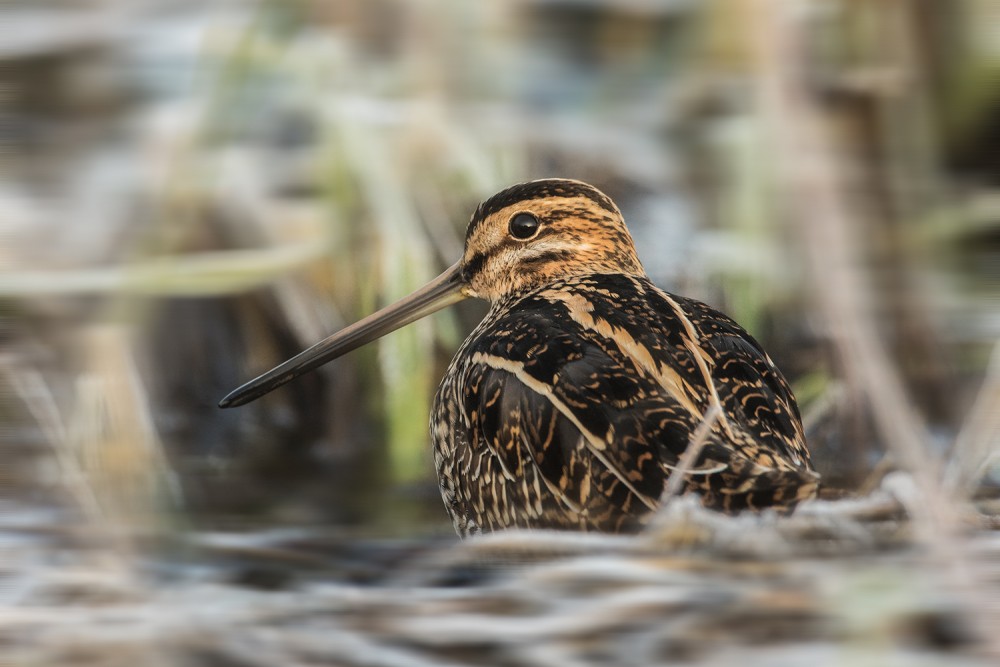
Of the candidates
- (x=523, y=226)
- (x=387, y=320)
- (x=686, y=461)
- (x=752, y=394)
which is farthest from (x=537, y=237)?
(x=686, y=461)

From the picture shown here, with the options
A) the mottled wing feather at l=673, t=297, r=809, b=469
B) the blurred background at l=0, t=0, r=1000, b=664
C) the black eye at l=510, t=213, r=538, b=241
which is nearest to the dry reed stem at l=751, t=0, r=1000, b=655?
the blurred background at l=0, t=0, r=1000, b=664

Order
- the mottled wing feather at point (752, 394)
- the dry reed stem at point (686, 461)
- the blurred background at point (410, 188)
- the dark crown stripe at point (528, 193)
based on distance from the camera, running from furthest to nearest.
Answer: the blurred background at point (410, 188)
the dark crown stripe at point (528, 193)
the mottled wing feather at point (752, 394)
the dry reed stem at point (686, 461)

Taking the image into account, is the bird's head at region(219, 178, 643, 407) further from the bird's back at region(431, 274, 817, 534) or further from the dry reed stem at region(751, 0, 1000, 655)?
the dry reed stem at region(751, 0, 1000, 655)

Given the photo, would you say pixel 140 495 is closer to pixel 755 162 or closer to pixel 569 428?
pixel 569 428

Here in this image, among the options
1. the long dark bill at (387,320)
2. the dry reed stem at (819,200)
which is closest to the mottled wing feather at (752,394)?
the dry reed stem at (819,200)

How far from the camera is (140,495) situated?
65.1 inches

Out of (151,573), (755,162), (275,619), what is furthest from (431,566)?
(755,162)

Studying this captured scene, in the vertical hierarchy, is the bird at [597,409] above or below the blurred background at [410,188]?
below

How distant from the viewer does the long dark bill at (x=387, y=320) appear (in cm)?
171

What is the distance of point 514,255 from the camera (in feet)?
5.52

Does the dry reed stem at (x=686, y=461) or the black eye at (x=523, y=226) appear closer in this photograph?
the dry reed stem at (x=686, y=461)

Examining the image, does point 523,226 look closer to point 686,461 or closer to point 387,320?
point 387,320

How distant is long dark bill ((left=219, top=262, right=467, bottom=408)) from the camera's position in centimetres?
171

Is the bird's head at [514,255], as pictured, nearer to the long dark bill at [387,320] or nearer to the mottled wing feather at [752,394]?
the long dark bill at [387,320]
